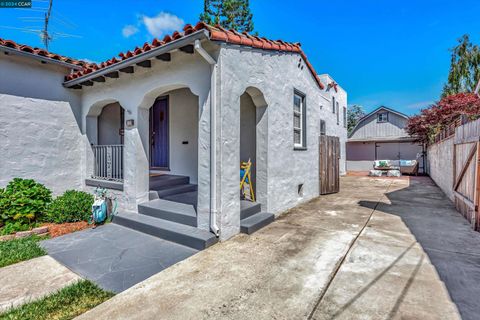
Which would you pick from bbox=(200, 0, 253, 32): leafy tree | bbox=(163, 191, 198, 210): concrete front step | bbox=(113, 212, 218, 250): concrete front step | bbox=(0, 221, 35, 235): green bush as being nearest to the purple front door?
bbox=(163, 191, 198, 210): concrete front step

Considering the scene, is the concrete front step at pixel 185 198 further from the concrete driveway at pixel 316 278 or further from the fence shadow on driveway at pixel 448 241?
the fence shadow on driveway at pixel 448 241

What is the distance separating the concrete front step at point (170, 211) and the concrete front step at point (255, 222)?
99cm

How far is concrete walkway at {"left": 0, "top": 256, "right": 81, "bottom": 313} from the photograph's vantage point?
2686 mm

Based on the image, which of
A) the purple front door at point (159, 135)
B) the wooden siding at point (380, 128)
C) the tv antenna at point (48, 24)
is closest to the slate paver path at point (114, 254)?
the purple front door at point (159, 135)

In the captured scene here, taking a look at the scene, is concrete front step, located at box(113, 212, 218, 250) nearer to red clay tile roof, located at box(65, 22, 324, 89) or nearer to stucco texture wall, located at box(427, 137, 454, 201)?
red clay tile roof, located at box(65, 22, 324, 89)

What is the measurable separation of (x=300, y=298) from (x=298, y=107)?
230 inches

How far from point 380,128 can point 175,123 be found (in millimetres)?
21166

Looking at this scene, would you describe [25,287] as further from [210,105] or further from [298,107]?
[298,107]

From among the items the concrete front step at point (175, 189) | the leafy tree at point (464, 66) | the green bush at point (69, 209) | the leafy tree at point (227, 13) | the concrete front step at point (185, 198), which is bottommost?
the green bush at point (69, 209)

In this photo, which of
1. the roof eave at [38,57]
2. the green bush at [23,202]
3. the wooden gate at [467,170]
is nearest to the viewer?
the wooden gate at [467,170]

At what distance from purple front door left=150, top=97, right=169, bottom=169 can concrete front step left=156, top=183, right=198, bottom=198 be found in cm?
130

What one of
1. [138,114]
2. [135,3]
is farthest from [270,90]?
[135,3]

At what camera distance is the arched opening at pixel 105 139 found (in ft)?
21.4

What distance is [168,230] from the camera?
4391 mm
